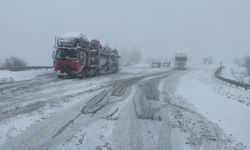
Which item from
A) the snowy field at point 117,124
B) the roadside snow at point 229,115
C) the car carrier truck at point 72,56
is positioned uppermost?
the car carrier truck at point 72,56

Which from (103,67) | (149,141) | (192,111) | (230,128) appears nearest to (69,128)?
(149,141)

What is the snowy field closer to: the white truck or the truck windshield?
the truck windshield

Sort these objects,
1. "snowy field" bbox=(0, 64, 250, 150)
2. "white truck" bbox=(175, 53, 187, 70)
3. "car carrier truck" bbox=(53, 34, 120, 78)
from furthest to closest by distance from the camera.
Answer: "white truck" bbox=(175, 53, 187, 70), "car carrier truck" bbox=(53, 34, 120, 78), "snowy field" bbox=(0, 64, 250, 150)

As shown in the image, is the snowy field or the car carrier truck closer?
the snowy field

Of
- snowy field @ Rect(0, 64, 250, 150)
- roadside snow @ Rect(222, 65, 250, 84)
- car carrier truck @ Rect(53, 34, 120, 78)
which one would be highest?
car carrier truck @ Rect(53, 34, 120, 78)

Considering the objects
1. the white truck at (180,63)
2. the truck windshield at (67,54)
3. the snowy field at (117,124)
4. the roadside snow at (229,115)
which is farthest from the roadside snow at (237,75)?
the snowy field at (117,124)

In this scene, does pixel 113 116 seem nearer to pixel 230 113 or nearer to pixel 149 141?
pixel 149 141

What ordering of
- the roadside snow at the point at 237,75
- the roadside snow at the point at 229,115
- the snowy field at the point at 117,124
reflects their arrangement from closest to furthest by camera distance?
the snowy field at the point at 117,124 → the roadside snow at the point at 229,115 → the roadside snow at the point at 237,75

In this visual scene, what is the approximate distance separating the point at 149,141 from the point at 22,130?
133 inches

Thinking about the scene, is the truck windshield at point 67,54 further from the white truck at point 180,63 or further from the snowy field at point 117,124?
the white truck at point 180,63

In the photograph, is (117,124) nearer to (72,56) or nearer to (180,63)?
(72,56)

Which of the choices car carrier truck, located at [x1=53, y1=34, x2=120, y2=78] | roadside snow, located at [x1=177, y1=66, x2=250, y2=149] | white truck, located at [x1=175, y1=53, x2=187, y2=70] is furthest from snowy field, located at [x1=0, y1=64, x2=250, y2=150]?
white truck, located at [x1=175, y1=53, x2=187, y2=70]

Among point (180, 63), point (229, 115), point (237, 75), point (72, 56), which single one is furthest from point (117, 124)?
point (180, 63)

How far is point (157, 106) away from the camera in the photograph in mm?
15859
